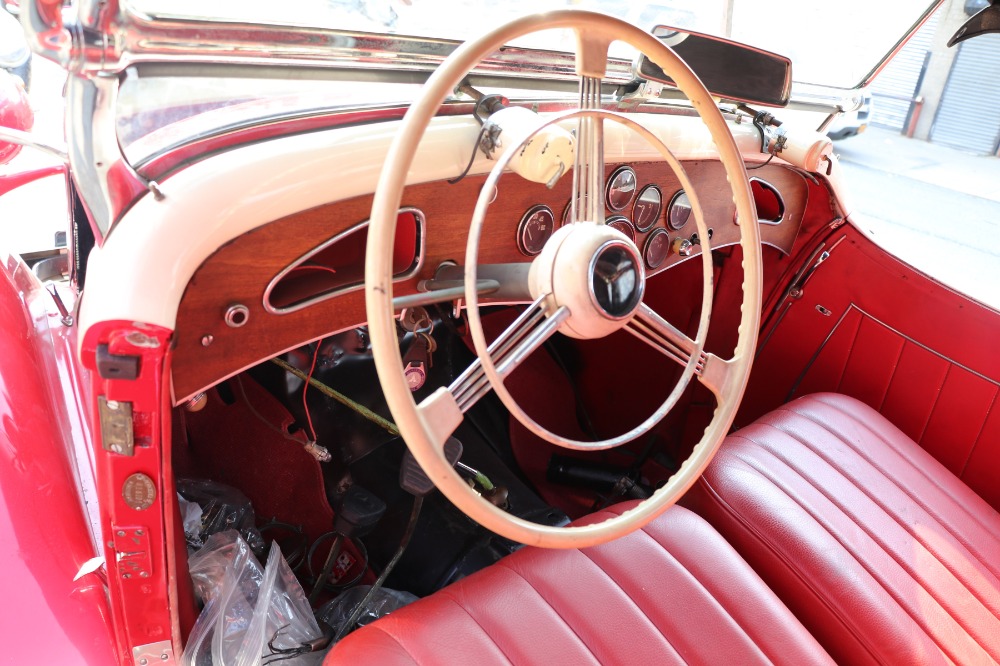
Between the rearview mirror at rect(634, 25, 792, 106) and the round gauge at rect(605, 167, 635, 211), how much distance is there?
0.17m

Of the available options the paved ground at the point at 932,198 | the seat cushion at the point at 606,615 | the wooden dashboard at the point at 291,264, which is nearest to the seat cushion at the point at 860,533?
the seat cushion at the point at 606,615

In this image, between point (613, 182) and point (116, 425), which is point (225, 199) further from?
point (613, 182)

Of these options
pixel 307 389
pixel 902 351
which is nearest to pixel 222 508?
pixel 307 389

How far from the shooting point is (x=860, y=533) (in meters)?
1.47

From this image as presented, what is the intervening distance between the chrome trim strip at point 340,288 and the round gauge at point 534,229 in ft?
0.72

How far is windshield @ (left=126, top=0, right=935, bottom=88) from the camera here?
115 centimetres

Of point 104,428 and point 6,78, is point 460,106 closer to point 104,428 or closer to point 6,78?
point 104,428

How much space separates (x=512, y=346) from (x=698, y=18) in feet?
A: 3.48

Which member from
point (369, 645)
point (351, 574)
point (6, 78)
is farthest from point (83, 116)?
point (351, 574)

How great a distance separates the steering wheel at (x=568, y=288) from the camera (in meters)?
0.83

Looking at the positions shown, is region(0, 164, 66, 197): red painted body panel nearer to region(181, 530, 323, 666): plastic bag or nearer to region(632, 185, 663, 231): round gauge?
region(181, 530, 323, 666): plastic bag

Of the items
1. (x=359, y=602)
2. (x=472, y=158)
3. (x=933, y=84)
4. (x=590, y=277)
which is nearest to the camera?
(x=590, y=277)

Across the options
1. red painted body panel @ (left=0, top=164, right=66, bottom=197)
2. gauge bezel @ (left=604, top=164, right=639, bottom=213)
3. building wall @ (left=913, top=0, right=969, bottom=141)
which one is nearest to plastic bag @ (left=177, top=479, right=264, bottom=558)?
red painted body panel @ (left=0, top=164, right=66, bottom=197)

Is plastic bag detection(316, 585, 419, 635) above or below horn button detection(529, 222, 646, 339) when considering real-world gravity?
below
